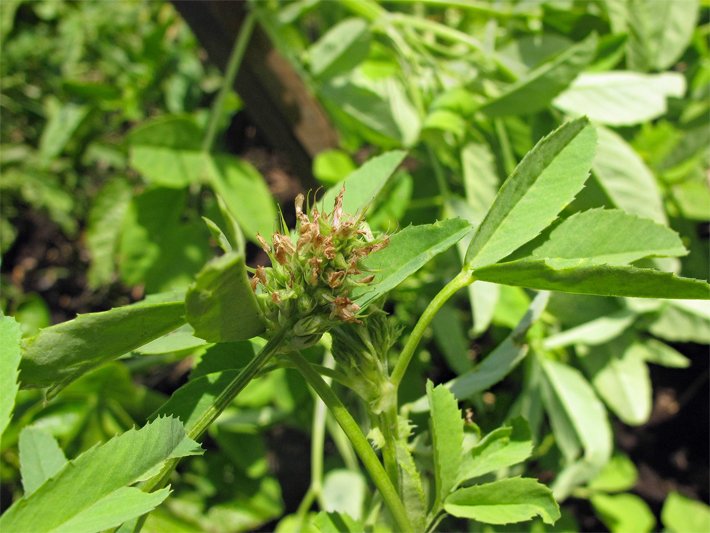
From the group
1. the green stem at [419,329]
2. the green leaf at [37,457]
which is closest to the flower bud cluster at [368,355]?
the green stem at [419,329]

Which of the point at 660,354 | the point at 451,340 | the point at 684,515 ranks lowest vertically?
the point at 684,515

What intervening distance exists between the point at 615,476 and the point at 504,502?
81cm

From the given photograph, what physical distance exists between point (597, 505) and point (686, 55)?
2.59 ft

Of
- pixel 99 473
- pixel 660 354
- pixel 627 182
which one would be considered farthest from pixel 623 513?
pixel 99 473

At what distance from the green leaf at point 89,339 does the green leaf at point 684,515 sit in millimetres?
1077

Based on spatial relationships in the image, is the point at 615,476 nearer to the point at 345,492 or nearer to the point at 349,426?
the point at 345,492

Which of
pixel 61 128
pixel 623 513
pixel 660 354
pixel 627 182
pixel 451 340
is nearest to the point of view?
pixel 627 182

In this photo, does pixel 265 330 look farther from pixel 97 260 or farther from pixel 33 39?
pixel 33 39

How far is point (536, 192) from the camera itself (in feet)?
1.65

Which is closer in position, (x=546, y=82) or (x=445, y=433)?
(x=445, y=433)

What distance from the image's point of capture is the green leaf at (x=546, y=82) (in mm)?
769

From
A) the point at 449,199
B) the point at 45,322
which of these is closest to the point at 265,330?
the point at 449,199

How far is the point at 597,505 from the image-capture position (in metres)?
1.22

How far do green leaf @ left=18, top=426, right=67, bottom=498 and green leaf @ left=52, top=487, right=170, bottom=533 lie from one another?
12 cm
